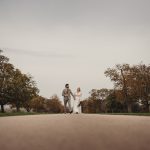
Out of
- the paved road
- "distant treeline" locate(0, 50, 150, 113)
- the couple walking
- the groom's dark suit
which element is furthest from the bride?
"distant treeline" locate(0, 50, 150, 113)

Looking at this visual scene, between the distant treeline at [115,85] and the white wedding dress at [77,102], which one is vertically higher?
the distant treeline at [115,85]

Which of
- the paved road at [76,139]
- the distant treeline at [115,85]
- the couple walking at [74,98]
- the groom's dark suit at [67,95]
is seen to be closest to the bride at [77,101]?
the couple walking at [74,98]

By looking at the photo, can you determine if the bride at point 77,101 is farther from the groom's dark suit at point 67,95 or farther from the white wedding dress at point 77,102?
the groom's dark suit at point 67,95

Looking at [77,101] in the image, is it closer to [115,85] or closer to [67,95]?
[67,95]

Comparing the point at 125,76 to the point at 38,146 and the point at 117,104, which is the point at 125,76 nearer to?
the point at 117,104

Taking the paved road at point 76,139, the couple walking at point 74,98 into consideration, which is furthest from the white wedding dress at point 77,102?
the paved road at point 76,139

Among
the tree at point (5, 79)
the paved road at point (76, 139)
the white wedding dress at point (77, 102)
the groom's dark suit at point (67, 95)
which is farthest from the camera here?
the tree at point (5, 79)

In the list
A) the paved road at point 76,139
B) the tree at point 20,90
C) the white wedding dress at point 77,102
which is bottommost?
the paved road at point 76,139

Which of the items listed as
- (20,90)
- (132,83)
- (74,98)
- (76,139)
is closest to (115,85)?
(132,83)

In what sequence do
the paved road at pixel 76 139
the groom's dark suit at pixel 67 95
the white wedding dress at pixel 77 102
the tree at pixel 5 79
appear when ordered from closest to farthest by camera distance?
the paved road at pixel 76 139, the groom's dark suit at pixel 67 95, the white wedding dress at pixel 77 102, the tree at pixel 5 79

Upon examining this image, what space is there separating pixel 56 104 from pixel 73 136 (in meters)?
143

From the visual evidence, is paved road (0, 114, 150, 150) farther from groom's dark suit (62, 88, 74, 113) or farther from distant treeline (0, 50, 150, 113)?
distant treeline (0, 50, 150, 113)

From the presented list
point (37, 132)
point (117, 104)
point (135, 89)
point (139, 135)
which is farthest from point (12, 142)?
point (117, 104)

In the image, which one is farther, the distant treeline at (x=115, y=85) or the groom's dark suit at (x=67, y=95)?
the distant treeline at (x=115, y=85)
